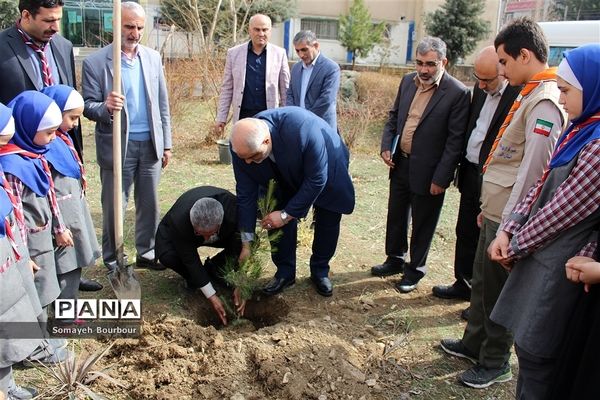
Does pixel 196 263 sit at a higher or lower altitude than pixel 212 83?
lower

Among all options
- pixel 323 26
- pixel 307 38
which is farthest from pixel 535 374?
pixel 323 26

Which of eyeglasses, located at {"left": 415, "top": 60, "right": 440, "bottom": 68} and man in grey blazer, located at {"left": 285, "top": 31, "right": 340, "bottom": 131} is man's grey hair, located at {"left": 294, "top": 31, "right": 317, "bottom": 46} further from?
eyeglasses, located at {"left": 415, "top": 60, "right": 440, "bottom": 68}

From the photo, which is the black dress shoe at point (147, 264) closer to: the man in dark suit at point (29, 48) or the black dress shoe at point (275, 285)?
the black dress shoe at point (275, 285)

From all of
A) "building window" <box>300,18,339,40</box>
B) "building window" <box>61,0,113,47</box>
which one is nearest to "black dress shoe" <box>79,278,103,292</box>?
"building window" <box>61,0,113,47</box>

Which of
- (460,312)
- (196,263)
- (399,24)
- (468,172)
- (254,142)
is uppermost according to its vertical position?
(399,24)

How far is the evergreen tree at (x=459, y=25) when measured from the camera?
18.7 meters

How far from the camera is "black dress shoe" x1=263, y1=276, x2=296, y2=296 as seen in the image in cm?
396

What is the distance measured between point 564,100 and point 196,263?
2.47 metres

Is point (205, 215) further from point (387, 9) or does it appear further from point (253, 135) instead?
point (387, 9)

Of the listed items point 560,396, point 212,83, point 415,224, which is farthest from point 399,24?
point 560,396

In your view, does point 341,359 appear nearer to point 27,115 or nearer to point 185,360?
point 185,360

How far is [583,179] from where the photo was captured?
6.37 feet

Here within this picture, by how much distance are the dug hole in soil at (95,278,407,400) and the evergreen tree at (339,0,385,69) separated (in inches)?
901

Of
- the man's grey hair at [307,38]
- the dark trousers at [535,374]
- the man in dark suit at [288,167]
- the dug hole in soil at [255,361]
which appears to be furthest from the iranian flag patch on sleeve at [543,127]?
the man's grey hair at [307,38]
